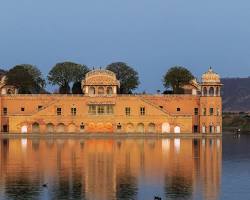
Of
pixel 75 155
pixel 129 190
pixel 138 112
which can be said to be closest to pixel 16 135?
pixel 138 112

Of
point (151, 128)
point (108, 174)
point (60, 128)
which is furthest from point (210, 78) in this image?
point (108, 174)

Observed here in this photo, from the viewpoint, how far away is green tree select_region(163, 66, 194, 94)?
78500mm

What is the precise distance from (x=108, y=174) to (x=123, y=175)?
67cm

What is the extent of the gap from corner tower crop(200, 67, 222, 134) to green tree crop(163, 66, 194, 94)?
4.71 metres

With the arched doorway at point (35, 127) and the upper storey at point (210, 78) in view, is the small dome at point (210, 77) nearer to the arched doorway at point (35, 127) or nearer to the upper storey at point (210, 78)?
the upper storey at point (210, 78)

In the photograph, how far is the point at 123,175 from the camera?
3106 centimetres

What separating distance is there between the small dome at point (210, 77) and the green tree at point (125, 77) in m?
10.6

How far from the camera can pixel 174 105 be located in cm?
7506

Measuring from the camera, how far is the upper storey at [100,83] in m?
73.0

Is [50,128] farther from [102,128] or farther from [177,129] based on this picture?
[177,129]

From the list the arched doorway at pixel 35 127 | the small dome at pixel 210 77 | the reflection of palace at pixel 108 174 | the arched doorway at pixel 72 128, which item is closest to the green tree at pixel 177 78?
the small dome at pixel 210 77

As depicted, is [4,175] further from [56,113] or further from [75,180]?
[56,113]

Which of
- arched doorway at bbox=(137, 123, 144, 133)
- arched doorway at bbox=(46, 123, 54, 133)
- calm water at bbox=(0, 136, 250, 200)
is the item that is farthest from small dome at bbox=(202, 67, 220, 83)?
calm water at bbox=(0, 136, 250, 200)

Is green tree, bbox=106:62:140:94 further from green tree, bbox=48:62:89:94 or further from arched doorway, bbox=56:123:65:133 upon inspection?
arched doorway, bbox=56:123:65:133
